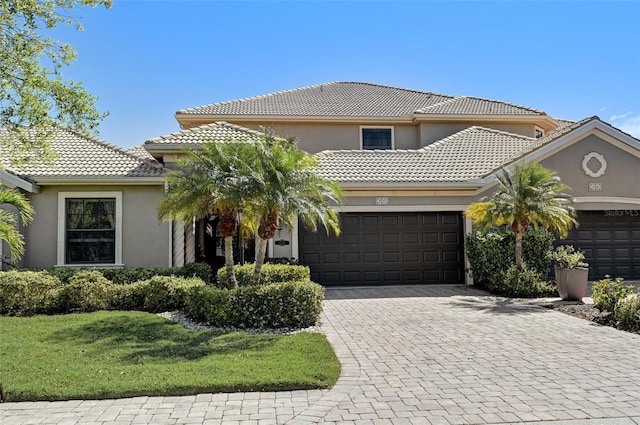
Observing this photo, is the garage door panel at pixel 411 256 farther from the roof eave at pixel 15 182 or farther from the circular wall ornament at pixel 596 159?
the roof eave at pixel 15 182

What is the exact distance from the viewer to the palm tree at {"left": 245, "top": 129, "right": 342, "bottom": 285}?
9625 millimetres

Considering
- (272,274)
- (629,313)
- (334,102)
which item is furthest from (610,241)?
(334,102)

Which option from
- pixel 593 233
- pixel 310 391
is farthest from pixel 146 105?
pixel 593 233

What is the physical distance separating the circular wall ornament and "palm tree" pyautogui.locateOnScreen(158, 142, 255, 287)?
11.9 m

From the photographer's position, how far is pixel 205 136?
1532 centimetres

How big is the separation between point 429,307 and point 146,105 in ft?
34.4

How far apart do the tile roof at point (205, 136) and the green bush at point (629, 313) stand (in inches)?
381

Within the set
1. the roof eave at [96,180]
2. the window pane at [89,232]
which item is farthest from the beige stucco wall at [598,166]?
the window pane at [89,232]

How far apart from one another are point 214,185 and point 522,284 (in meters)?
8.91

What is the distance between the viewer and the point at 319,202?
33.7 ft

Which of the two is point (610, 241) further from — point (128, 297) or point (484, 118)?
point (128, 297)

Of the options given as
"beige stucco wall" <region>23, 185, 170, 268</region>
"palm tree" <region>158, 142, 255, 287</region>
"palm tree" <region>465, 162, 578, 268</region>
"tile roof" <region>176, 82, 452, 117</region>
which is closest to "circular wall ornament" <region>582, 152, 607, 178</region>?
"palm tree" <region>465, 162, 578, 268</region>

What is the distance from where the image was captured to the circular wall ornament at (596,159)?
16125 millimetres

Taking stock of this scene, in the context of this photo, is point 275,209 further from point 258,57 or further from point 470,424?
point 258,57
